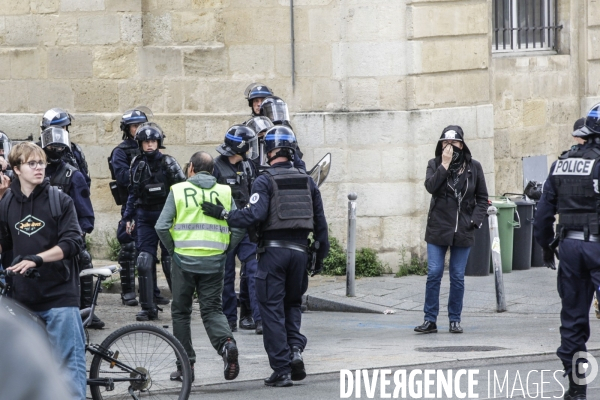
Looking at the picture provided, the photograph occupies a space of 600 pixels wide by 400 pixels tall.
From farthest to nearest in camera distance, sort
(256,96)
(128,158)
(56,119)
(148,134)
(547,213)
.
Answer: (256,96), (128,158), (56,119), (148,134), (547,213)

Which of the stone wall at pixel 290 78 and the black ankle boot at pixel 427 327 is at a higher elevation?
the stone wall at pixel 290 78

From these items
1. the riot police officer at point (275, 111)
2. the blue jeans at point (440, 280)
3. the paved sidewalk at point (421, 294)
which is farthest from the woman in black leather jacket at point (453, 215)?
the riot police officer at point (275, 111)

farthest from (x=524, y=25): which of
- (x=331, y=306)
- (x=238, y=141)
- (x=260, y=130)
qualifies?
(x=238, y=141)

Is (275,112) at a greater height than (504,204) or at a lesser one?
greater

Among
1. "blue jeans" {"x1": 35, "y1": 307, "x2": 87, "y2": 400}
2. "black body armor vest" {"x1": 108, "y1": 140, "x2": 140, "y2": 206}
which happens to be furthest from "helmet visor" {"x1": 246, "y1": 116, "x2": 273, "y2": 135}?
"blue jeans" {"x1": 35, "y1": 307, "x2": 87, "y2": 400}

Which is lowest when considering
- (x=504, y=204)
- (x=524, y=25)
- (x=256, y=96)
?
(x=504, y=204)

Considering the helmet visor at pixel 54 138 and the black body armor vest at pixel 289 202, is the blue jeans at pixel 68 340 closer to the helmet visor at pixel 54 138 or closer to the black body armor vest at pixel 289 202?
the black body armor vest at pixel 289 202

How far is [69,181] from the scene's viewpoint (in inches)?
382

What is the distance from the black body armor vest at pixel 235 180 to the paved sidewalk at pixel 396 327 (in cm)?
125

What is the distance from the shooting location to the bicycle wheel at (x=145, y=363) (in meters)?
6.67

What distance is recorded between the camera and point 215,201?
26.2 ft

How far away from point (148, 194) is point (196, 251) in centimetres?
279

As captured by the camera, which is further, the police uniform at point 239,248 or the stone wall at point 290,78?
the stone wall at point 290,78

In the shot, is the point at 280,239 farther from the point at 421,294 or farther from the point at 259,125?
the point at 421,294
